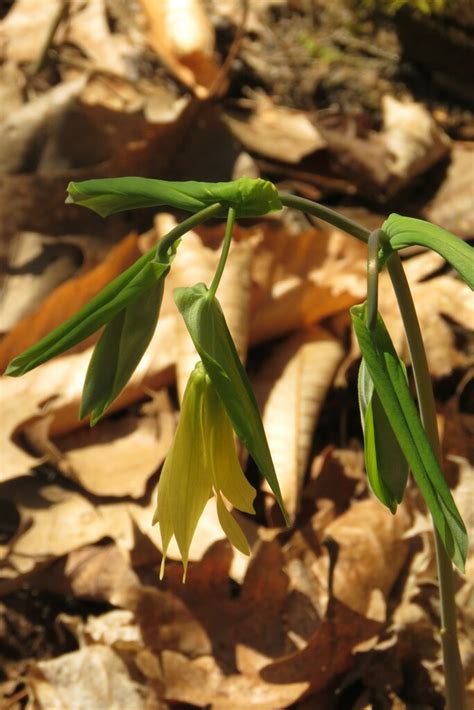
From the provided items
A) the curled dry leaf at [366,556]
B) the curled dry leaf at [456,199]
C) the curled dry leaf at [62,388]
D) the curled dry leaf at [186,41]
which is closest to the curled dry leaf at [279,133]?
the curled dry leaf at [186,41]

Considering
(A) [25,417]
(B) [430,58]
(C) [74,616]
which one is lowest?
(C) [74,616]

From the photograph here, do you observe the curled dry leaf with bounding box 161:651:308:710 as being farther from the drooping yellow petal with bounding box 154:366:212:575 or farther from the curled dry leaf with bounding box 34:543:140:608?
the drooping yellow petal with bounding box 154:366:212:575

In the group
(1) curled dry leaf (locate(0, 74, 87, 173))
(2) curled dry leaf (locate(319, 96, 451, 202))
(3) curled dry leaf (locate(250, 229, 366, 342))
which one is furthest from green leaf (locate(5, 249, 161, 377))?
(2) curled dry leaf (locate(319, 96, 451, 202))

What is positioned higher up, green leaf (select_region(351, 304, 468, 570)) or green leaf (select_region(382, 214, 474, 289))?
green leaf (select_region(382, 214, 474, 289))

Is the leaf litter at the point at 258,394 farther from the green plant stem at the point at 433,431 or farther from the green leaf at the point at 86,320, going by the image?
the green leaf at the point at 86,320

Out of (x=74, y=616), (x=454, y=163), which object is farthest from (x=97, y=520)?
(x=454, y=163)

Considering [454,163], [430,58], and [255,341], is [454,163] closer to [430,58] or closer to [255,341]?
[430,58]
